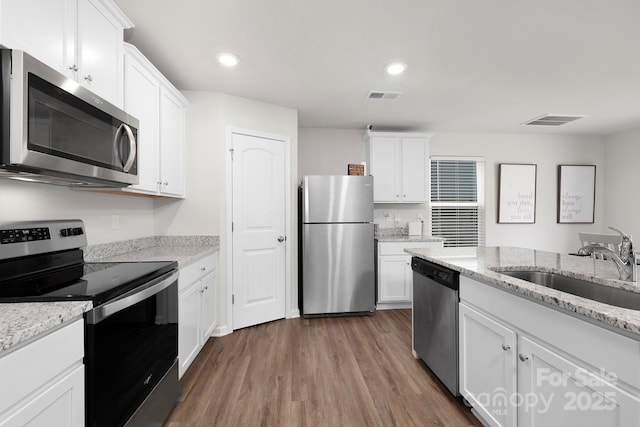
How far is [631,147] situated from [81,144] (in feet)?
20.9

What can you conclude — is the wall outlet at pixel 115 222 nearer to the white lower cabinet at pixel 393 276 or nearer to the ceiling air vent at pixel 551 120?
the white lower cabinet at pixel 393 276

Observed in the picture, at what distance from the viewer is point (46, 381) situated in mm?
864

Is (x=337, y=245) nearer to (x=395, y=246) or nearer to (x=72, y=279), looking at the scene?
(x=395, y=246)

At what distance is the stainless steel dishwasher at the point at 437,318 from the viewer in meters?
1.80

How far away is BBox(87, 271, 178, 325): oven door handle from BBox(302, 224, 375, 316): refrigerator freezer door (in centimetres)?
179

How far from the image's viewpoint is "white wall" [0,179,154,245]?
1.43 metres

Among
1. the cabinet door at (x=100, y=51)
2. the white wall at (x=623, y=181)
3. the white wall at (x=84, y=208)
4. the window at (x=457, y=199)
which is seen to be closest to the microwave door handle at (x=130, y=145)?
the cabinet door at (x=100, y=51)

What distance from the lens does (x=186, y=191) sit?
9.40 feet

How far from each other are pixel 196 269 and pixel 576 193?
18.3 ft

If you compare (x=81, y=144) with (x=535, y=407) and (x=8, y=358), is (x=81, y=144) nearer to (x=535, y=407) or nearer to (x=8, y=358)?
(x=8, y=358)

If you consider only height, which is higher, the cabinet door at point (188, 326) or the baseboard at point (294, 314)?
the cabinet door at point (188, 326)

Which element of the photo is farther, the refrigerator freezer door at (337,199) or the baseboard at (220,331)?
the refrigerator freezer door at (337,199)

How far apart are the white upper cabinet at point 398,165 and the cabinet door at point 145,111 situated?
2576mm

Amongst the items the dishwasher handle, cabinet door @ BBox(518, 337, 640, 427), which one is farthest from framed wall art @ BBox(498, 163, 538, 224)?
cabinet door @ BBox(518, 337, 640, 427)
